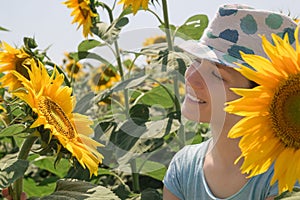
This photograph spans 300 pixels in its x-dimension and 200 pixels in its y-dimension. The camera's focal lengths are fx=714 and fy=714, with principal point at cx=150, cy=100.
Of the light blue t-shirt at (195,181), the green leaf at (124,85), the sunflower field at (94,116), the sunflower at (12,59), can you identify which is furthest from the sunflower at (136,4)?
the light blue t-shirt at (195,181)

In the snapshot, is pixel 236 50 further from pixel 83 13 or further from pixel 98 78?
pixel 83 13

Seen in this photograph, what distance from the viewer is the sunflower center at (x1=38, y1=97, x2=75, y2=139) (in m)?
1.57

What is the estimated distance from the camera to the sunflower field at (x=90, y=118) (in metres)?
1.52

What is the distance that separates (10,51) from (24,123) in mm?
478

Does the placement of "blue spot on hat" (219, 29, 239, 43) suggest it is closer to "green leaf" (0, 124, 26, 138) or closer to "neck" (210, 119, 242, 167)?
"neck" (210, 119, 242, 167)

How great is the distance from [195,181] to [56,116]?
1.19 feet

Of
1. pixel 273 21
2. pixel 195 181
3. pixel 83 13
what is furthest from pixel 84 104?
pixel 273 21

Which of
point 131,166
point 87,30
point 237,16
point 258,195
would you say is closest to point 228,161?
point 258,195

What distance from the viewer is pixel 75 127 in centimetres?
169

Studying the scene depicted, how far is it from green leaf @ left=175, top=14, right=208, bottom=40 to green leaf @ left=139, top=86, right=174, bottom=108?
7.2 inches

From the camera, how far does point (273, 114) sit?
1.20 m

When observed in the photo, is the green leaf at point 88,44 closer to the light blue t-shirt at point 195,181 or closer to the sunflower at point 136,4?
the sunflower at point 136,4

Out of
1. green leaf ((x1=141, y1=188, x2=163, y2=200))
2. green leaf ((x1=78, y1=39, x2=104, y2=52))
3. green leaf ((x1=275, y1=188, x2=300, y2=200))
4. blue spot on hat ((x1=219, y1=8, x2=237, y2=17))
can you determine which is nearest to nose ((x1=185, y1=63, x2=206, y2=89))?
blue spot on hat ((x1=219, y1=8, x2=237, y2=17))

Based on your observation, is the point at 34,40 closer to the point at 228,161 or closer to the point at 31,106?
the point at 31,106
